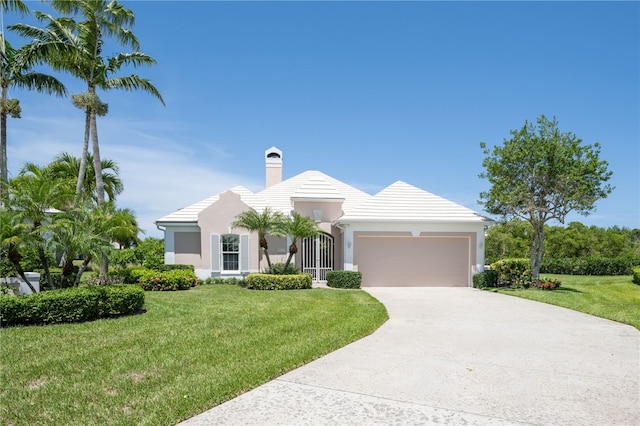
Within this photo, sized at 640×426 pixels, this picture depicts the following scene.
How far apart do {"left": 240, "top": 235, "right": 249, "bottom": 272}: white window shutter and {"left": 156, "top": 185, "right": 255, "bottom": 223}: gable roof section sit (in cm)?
256

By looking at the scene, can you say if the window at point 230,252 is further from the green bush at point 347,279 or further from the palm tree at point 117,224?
the palm tree at point 117,224

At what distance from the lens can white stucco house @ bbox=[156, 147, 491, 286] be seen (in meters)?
17.8

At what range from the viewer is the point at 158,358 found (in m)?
6.39

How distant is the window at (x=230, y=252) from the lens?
1911 centimetres

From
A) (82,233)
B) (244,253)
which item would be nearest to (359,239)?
(244,253)

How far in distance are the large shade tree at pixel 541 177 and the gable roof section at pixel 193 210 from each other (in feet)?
39.5

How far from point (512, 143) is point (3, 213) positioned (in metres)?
17.9

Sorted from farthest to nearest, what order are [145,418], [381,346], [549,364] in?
[381,346] → [549,364] → [145,418]

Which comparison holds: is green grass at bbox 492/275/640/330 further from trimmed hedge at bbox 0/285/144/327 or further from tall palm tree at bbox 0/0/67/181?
tall palm tree at bbox 0/0/67/181

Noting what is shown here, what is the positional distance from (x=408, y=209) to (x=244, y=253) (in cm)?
796

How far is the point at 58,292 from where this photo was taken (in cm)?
938

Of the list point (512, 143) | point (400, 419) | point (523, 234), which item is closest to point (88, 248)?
point (400, 419)

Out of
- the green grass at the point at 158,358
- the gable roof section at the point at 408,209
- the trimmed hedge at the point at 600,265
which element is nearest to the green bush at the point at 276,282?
the gable roof section at the point at 408,209

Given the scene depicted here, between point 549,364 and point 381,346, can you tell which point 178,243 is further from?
point 549,364
